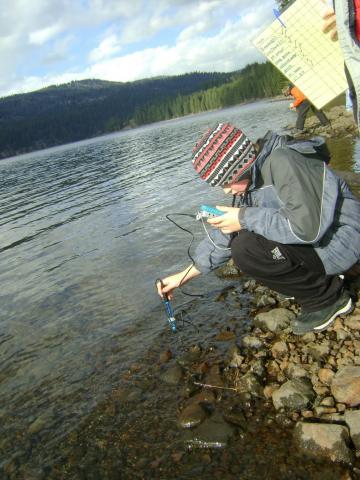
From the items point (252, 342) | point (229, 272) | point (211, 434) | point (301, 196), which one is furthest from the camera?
point (229, 272)

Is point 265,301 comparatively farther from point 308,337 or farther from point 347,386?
point 347,386

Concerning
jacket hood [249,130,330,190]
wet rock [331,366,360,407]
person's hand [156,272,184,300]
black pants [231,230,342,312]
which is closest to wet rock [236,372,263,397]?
wet rock [331,366,360,407]

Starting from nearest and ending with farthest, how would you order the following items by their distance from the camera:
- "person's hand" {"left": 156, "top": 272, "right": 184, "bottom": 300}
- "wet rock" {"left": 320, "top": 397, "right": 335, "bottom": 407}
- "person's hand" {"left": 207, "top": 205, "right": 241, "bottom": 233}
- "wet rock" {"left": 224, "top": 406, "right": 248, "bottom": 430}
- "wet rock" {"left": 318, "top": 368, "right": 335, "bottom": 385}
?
"wet rock" {"left": 320, "top": 397, "right": 335, "bottom": 407} < "wet rock" {"left": 224, "top": 406, "right": 248, "bottom": 430} < "wet rock" {"left": 318, "top": 368, "right": 335, "bottom": 385} < "person's hand" {"left": 207, "top": 205, "right": 241, "bottom": 233} < "person's hand" {"left": 156, "top": 272, "right": 184, "bottom": 300}

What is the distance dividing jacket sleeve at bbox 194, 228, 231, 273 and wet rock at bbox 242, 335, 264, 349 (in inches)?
38.4

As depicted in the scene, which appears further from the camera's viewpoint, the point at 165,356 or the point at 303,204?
the point at 165,356

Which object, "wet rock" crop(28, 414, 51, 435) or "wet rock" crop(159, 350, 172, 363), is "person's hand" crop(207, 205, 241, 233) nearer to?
"wet rock" crop(159, 350, 172, 363)

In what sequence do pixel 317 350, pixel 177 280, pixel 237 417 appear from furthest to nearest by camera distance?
pixel 177 280
pixel 317 350
pixel 237 417

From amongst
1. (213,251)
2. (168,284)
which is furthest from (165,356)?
(213,251)

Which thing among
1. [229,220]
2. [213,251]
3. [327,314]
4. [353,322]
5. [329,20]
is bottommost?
[353,322]

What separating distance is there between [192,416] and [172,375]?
0.79m

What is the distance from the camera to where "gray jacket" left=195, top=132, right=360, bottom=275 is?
3.50 metres

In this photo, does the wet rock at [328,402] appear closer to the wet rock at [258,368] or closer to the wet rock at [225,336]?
the wet rock at [258,368]

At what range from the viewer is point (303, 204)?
3480mm

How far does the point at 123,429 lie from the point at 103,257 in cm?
681
